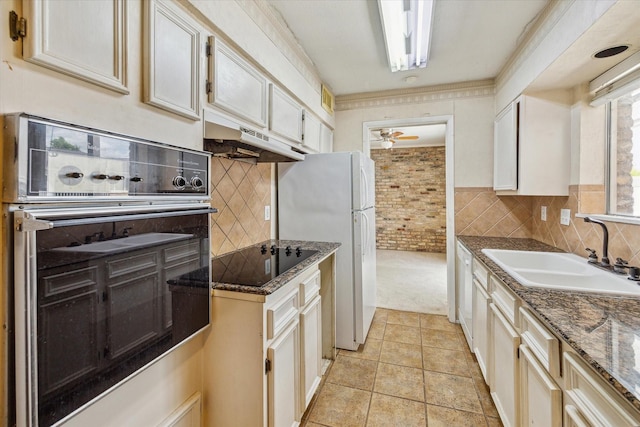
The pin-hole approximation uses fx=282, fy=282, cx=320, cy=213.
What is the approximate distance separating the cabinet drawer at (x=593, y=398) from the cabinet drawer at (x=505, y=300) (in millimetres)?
404

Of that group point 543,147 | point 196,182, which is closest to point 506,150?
point 543,147

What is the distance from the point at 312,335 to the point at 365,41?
2180mm

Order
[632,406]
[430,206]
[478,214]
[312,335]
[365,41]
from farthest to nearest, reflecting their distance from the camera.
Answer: [430,206] < [478,214] < [365,41] < [312,335] < [632,406]

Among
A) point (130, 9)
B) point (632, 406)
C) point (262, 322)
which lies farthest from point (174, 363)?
point (632, 406)

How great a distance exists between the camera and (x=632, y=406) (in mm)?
637

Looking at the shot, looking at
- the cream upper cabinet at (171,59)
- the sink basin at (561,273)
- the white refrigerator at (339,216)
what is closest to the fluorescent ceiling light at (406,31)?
the white refrigerator at (339,216)

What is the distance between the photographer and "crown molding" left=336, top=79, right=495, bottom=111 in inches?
116

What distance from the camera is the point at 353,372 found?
2.13 meters

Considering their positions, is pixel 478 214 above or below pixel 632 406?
above

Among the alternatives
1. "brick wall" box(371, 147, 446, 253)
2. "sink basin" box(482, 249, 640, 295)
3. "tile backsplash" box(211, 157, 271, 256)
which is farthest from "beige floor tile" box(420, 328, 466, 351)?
"brick wall" box(371, 147, 446, 253)

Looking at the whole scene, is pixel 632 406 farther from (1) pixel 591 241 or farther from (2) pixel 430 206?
(2) pixel 430 206

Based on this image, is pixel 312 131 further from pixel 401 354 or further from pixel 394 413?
pixel 394 413

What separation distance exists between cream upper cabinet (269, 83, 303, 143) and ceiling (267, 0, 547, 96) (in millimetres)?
511

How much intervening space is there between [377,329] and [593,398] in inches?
83.8
